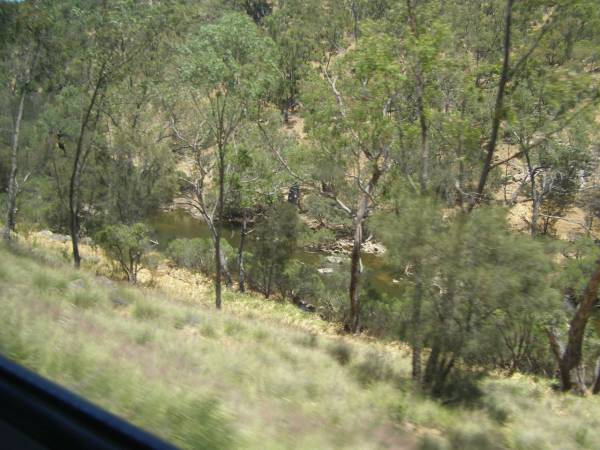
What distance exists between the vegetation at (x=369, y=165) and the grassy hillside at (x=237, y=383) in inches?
5.0

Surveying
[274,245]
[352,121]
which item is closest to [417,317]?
[352,121]

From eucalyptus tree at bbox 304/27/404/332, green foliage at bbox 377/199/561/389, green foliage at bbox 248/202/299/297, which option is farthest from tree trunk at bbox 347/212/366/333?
green foliage at bbox 248/202/299/297

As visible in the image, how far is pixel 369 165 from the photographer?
685 inches

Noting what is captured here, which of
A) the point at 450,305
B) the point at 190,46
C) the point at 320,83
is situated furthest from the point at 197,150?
the point at 450,305

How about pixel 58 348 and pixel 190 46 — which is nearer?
pixel 58 348

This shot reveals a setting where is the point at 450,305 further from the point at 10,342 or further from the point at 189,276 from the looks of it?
the point at 189,276

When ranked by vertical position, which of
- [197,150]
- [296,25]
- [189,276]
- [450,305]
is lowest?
[189,276]

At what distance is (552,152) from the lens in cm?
2000

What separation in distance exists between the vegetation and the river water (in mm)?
376

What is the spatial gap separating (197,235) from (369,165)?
26.1 m

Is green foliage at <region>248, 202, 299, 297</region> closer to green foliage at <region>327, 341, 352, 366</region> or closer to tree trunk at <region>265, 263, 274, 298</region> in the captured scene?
tree trunk at <region>265, 263, 274, 298</region>

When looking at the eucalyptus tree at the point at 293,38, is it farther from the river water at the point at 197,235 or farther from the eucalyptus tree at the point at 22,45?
the eucalyptus tree at the point at 22,45

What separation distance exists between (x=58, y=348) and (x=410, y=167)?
1490 centimetres

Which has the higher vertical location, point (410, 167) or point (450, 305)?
point (410, 167)
